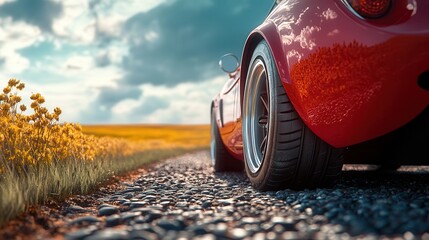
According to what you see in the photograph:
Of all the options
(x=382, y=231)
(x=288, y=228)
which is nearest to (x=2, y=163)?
(x=288, y=228)

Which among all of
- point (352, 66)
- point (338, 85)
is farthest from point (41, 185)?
point (352, 66)

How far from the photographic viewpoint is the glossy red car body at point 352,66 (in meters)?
2.26

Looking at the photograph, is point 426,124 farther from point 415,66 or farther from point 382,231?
point 382,231

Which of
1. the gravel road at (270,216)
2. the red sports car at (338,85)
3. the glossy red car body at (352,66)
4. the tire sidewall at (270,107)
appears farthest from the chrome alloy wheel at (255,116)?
the glossy red car body at (352,66)

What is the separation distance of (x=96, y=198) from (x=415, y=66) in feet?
7.83

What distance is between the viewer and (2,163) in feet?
10.9

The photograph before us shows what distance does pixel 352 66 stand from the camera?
2.38 m

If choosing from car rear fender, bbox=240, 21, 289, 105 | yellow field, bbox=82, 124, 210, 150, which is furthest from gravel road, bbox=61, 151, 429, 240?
yellow field, bbox=82, 124, 210, 150

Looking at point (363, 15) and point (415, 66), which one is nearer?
point (415, 66)

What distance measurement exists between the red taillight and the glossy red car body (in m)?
0.03

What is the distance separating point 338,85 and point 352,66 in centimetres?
13

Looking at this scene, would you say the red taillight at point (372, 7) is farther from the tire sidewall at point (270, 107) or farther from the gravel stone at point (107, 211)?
the gravel stone at point (107, 211)

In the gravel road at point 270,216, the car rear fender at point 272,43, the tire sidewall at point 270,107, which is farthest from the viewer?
the tire sidewall at point 270,107

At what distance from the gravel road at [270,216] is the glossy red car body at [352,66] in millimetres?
434
